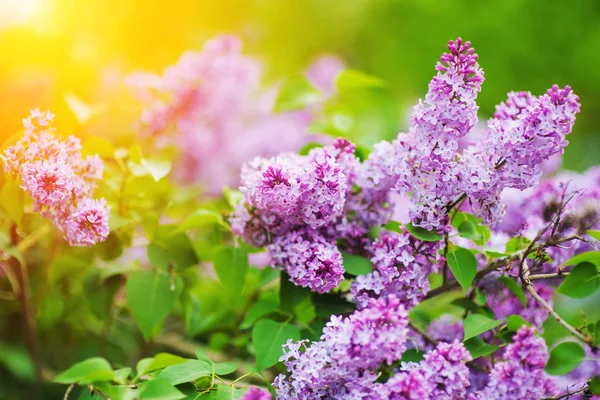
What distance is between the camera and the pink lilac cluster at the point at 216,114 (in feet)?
3.46

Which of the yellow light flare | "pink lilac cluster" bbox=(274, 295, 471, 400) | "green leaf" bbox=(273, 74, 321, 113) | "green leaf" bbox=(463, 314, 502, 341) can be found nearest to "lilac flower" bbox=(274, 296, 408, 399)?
"pink lilac cluster" bbox=(274, 295, 471, 400)

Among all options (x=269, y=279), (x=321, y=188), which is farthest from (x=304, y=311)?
(x=321, y=188)

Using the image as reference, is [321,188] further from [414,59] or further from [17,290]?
[414,59]

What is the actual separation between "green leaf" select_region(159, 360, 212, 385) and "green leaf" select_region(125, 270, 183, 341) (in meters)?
0.14

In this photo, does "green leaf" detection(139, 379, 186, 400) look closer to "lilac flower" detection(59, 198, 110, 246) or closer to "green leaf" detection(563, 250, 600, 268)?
"lilac flower" detection(59, 198, 110, 246)

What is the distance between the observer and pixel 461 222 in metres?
0.74

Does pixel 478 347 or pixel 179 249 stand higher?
pixel 179 249

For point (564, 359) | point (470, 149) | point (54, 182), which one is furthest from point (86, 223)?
point (564, 359)

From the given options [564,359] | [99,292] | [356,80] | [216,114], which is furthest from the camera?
[216,114]

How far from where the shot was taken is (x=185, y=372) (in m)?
0.65

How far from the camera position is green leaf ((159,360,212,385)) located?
0.64 meters

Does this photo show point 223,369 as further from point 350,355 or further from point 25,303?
point 25,303

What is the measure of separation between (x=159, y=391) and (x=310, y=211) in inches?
10.2

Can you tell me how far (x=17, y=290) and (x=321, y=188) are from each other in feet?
1.91
